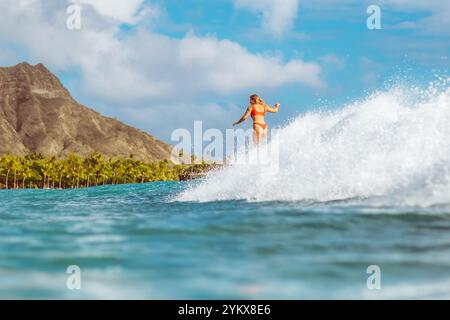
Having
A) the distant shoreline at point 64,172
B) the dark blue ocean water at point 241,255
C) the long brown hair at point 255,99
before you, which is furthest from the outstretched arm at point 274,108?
the distant shoreline at point 64,172

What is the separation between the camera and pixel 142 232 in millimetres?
10609

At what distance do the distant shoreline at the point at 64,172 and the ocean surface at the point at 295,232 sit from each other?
11789 cm

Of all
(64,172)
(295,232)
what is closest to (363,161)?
(295,232)

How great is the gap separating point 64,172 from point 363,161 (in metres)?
128

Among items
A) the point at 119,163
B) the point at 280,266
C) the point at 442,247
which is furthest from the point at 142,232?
the point at 119,163

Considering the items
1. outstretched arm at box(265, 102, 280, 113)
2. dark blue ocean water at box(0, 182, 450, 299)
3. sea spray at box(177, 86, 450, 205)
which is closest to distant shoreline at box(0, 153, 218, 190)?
outstretched arm at box(265, 102, 280, 113)

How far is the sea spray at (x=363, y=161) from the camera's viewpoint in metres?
13.2

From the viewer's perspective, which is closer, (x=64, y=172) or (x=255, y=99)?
(x=255, y=99)

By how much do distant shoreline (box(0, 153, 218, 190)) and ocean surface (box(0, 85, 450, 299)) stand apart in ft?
387

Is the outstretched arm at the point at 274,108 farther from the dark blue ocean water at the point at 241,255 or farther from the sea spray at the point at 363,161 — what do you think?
the dark blue ocean water at the point at 241,255

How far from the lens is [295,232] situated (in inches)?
388

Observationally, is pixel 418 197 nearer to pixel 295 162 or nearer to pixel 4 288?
pixel 295 162

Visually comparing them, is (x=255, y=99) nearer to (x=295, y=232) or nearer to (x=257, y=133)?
(x=257, y=133)
